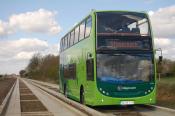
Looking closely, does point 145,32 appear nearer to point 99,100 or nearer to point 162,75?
point 99,100

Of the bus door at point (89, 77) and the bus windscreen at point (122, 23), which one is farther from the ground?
the bus windscreen at point (122, 23)

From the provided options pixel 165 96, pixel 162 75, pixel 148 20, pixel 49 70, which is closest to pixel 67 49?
pixel 165 96

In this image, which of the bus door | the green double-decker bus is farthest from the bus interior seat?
the bus door

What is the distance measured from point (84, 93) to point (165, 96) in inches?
284

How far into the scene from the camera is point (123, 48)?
17797 millimetres

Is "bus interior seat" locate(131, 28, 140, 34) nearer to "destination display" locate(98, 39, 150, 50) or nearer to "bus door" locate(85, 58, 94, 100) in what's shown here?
"destination display" locate(98, 39, 150, 50)

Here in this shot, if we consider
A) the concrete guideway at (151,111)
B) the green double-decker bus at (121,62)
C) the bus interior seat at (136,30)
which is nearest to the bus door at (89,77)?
the green double-decker bus at (121,62)

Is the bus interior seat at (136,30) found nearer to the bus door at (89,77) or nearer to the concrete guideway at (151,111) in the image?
the bus door at (89,77)

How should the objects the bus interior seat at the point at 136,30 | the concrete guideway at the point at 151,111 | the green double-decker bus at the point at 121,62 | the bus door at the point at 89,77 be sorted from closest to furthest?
the concrete guideway at the point at 151,111
the green double-decker bus at the point at 121,62
the bus interior seat at the point at 136,30
the bus door at the point at 89,77

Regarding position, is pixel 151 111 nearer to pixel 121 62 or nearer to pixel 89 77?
pixel 121 62

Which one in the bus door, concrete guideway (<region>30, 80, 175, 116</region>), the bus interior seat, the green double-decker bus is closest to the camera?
concrete guideway (<region>30, 80, 175, 116</region>)

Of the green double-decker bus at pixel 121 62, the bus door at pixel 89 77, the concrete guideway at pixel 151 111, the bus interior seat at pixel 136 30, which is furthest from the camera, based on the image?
the bus door at pixel 89 77

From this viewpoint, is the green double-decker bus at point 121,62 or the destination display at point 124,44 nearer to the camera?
the green double-decker bus at point 121,62

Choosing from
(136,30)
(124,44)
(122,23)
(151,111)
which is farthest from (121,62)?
(151,111)
